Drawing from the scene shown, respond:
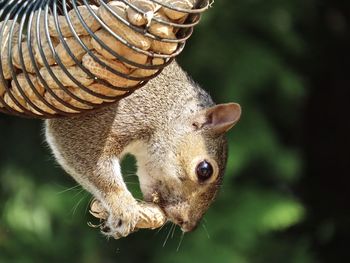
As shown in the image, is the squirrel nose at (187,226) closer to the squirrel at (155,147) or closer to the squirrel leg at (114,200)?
the squirrel at (155,147)

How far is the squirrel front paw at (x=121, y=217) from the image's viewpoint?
7.39 ft

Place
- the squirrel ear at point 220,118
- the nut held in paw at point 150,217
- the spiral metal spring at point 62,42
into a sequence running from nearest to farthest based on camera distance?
the spiral metal spring at point 62,42 → the nut held in paw at point 150,217 → the squirrel ear at point 220,118

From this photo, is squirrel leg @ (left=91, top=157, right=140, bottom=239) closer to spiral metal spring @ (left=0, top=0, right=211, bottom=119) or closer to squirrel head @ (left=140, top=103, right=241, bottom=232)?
squirrel head @ (left=140, top=103, right=241, bottom=232)

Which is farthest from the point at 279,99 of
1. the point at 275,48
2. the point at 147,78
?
the point at 147,78

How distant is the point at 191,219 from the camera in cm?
243

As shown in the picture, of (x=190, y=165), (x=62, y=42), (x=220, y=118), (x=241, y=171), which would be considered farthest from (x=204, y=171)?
(x=241, y=171)

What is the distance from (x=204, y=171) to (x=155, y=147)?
0.48 feet

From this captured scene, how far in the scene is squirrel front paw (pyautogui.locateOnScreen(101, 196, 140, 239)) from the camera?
2.25m

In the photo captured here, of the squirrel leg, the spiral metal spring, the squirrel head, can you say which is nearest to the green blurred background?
the squirrel head

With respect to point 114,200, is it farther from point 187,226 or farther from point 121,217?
point 187,226

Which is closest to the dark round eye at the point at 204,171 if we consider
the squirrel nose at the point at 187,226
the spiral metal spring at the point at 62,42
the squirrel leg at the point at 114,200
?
the squirrel nose at the point at 187,226

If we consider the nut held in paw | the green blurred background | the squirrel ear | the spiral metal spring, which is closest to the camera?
the spiral metal spring

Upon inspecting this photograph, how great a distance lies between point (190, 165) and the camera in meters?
2.48

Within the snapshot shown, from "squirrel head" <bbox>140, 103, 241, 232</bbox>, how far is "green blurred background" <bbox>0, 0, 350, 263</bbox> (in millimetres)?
996
